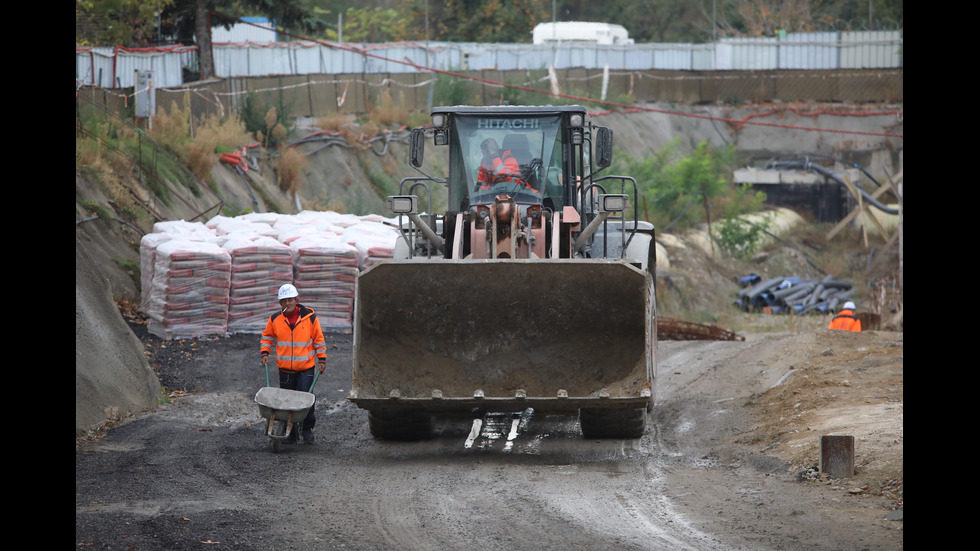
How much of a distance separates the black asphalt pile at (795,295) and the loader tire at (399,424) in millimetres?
19551

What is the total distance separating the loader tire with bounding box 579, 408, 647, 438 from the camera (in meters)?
10.3

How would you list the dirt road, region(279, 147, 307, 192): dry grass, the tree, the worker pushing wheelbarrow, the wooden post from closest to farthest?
the dirt road, the wooden post, the worker pushing wheelbarrow, region(279, 147, 307, 192): dry grass, the tree

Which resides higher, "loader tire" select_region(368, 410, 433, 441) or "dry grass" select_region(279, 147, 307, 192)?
"dry grass" select_region(279, 147, 307, 192)

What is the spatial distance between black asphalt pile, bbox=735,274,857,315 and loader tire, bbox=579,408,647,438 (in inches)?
742

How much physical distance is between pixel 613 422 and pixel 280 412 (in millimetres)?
3146

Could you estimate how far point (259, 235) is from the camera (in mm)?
17250

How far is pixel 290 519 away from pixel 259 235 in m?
10.3

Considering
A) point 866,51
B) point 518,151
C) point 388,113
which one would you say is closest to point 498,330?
point 518,151

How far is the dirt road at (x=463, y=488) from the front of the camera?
706cm

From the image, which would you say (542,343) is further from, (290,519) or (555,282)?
(290,519)

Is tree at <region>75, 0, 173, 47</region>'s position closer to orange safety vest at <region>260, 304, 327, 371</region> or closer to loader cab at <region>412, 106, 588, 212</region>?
loader cab at <region>412, 106, 588, 212</region>

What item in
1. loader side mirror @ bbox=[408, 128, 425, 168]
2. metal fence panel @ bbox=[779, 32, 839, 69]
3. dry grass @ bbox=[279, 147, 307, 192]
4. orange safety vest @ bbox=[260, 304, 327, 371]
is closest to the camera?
orange safety vest @ bbox=[260, 304, 327, 371]

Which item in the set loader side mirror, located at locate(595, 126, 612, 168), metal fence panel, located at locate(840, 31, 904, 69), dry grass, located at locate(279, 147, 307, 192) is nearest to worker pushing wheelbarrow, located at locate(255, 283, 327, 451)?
loader side mirror, located at locate(595, 126, 612, 168)
